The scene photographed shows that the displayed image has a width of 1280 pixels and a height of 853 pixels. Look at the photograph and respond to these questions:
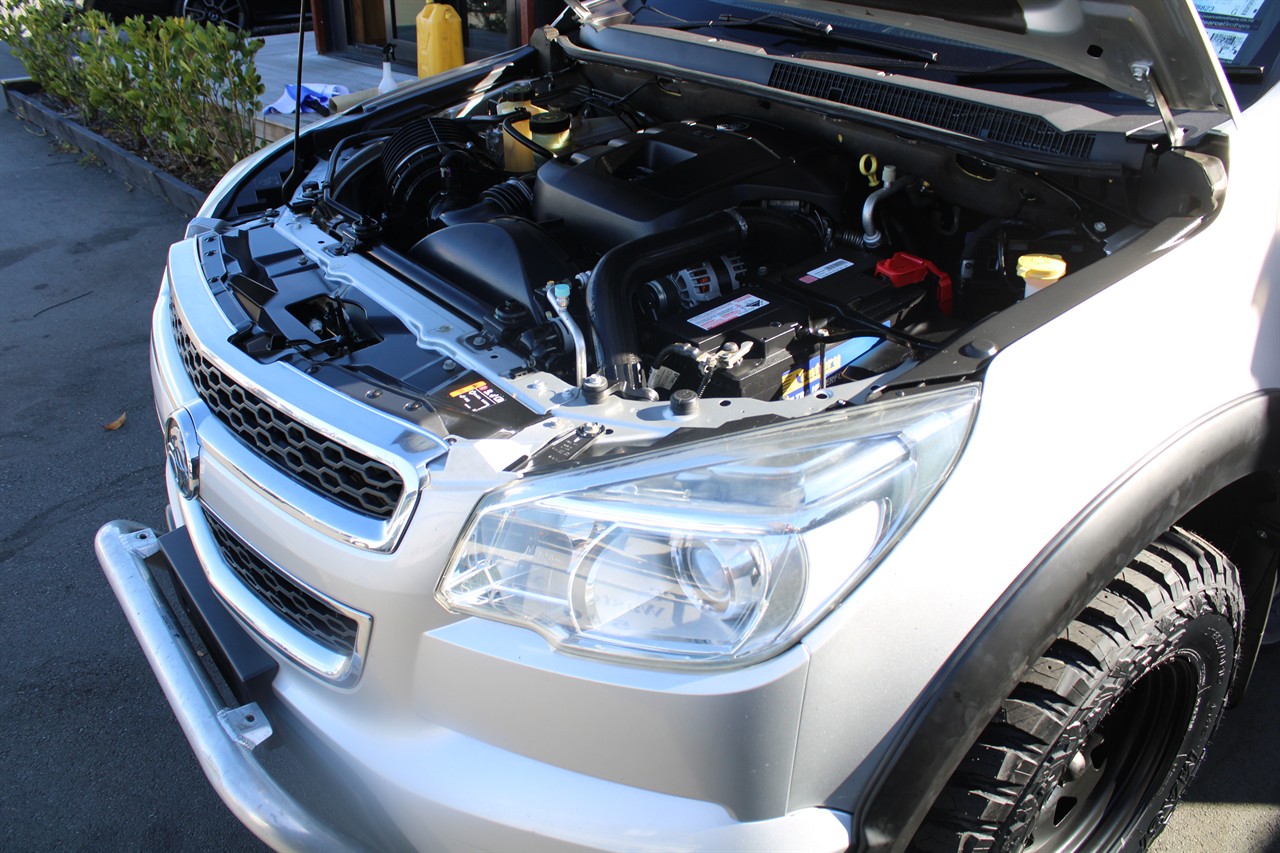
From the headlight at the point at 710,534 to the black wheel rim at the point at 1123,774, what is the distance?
0.91 m

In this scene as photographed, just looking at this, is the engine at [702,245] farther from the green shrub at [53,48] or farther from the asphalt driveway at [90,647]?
the green shrub at [53,48]

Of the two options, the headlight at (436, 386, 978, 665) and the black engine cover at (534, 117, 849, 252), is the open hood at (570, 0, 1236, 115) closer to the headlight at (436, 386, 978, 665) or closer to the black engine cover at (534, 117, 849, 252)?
the black engine cover at (534, 117, 849, 252)

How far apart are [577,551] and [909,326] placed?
3.36 feet

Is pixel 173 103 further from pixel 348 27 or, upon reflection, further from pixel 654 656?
pixel 654 656

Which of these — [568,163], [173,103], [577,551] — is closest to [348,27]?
[173,103]

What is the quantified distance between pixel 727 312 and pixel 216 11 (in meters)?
11.2

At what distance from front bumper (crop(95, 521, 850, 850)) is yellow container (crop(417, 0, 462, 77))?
16.2 feet

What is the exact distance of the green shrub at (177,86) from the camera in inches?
210

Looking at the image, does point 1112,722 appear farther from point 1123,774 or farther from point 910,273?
point 910,273

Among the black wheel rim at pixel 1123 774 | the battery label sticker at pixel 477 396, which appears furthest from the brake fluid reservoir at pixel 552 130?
the black wheel rim at pixel 1123 774

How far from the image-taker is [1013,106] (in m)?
1.81

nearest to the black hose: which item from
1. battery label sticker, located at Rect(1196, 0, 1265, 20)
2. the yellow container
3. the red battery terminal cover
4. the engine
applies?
the engine

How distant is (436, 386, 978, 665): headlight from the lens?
1.18 m

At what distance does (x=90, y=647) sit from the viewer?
2580 mm
